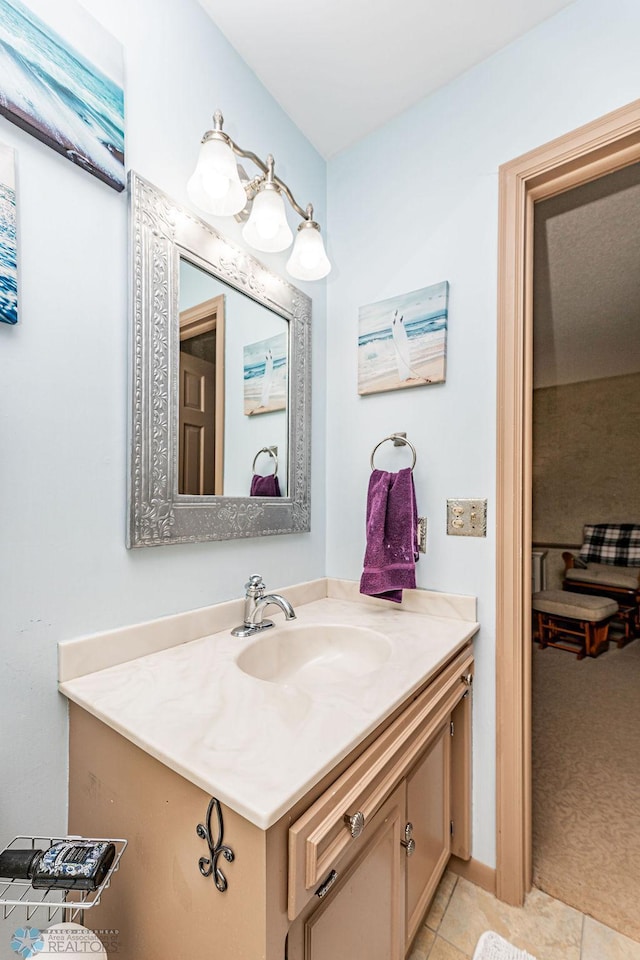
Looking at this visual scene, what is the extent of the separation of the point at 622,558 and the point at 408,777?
4054mm

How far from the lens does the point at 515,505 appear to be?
1.17 meters

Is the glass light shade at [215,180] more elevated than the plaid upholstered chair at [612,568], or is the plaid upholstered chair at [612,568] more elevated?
the glass light shade at [215,180]

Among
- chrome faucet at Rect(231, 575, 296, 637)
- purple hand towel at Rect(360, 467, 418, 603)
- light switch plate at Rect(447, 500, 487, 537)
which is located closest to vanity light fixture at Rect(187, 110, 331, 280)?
purple hand towel at Rect(360, 467, 418, 603)

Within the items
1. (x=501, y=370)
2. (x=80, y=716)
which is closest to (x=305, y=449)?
(x=501, y=370)

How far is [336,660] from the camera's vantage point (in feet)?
3.92

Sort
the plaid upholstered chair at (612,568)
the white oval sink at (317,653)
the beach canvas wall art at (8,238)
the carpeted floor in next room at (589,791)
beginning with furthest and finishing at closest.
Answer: the plaid upholstered chair at (612,568) → the carpeted floor in next room at (589,791) → the white oval sink at (317,653) → the beach canvas wall art at (8,238)

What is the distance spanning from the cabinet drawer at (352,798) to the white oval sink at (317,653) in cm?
22

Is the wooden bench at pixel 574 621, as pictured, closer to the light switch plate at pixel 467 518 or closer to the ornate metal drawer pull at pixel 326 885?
the light switch plate at pixel 467 518

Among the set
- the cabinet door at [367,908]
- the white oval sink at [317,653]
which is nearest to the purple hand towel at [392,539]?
the white oval sink at [317,653]

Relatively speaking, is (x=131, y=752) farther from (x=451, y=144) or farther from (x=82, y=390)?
(x=451, y=144)

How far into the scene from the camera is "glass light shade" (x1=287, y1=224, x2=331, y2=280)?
1.26 metres

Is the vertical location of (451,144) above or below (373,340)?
above

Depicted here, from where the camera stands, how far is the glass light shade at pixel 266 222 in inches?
44.1

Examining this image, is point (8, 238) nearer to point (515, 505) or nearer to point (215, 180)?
point (215, 180)
